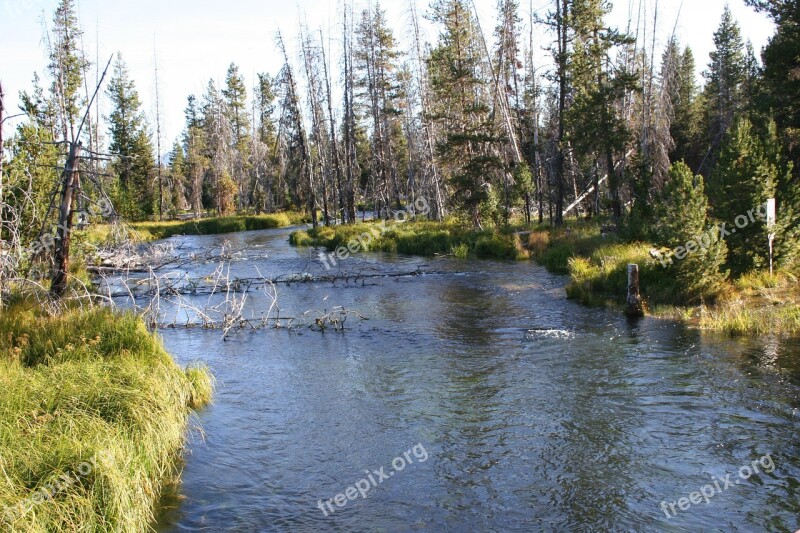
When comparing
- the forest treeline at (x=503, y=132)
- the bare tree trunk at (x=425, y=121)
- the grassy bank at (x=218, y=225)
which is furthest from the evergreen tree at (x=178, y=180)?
the bare tree trunk at (x=425, y=121)

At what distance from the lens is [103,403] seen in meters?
7.89

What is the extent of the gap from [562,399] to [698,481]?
304cm

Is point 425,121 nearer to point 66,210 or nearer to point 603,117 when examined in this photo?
point 603,117

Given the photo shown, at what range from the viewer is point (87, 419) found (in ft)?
24.3

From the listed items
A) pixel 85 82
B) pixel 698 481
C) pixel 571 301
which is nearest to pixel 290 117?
pixel 85 82

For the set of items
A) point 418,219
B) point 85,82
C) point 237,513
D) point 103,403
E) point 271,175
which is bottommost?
point 237,513

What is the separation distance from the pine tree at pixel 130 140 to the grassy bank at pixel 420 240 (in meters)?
26.7

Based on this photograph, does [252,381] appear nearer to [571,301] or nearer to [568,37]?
[571,301]

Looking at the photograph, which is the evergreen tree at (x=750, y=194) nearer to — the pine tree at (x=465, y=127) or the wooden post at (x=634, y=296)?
the wooden post at (x=634, y=296)

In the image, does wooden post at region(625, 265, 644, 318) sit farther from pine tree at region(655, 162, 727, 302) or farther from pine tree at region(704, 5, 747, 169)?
pine tree at region(704, 5, 747, 169)

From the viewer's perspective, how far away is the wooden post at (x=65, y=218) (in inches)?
418

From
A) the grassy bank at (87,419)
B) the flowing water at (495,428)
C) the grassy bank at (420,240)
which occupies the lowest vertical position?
the flowing water at (495,428)

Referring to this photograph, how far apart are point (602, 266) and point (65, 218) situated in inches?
612

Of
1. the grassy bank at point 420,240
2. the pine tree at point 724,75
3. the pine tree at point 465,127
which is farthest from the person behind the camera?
the pine tree at point 724,75
